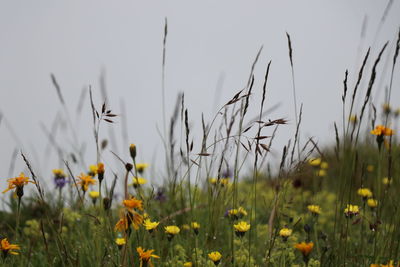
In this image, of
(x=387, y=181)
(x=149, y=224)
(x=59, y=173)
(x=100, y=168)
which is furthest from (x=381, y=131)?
(x=59, y=173)

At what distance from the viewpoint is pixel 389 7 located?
204 cm

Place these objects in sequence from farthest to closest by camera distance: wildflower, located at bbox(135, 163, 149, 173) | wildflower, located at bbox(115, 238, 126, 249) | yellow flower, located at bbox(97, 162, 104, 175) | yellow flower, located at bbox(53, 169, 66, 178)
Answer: wildflower, located at bbox(135, 163, 149, 173) < yellow flower, located at bbox(53, 169, 66, 178) < wildflower, located at bbox(115, 238, 126, 249) < yellow flower, located at bbox(97, 162, 104, 175)

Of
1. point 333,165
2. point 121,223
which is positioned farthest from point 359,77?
point 333,165

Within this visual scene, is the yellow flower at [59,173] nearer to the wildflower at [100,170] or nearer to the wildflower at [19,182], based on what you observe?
the wildflower at [19,182]

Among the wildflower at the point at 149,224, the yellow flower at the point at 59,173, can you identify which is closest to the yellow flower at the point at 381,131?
the wildflower at the point at 149,224

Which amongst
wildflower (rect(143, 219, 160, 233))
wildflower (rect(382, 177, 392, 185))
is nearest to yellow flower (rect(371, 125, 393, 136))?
wildflower (rect(382, 177, 392, 185))

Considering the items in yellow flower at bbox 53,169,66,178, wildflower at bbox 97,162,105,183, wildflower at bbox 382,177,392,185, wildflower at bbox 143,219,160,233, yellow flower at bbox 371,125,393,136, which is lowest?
wildflower at bbox 143,219,160,233

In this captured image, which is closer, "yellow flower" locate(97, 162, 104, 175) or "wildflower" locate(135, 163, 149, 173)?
"yellow flower" locate(97, 162, 104, 175)

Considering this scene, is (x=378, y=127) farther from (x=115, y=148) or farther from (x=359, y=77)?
(x=115, y=148)

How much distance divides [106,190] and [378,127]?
144 cm

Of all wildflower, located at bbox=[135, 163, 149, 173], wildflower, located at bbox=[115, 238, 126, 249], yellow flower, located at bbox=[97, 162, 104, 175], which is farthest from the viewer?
wildflower, located at bbox=[135, 163, 149, 173]

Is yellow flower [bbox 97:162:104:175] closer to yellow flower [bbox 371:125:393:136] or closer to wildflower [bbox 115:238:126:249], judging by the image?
wildflower [bbox 115:238:126:249]

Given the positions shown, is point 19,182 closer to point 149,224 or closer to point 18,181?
point 18,181

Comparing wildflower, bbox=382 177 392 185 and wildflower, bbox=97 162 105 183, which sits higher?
wildflower, bbox=97 162 105 183
